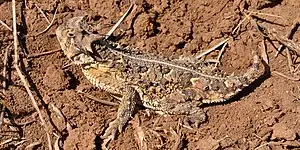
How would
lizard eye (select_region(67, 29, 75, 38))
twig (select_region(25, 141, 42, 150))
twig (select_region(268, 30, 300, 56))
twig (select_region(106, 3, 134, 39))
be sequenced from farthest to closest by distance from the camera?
twig (select_region(268, 30, 300, 56)) → twig (select_region(106, 3, 134, 39)) → twig (select_region(25, 141, 42, 150)) → lizard eye (select_region(67, 29, 75, 38))

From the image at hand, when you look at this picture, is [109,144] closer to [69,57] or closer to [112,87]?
[112,87]

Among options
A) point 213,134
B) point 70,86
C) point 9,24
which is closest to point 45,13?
point 9,24

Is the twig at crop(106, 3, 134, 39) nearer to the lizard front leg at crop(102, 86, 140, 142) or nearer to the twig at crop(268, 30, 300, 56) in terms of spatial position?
the lizard front leg at crop(102, 86, 140, 142)

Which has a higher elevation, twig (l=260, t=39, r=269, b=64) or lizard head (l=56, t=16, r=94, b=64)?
lizard head (l=56, t=16, r=94, b=64)

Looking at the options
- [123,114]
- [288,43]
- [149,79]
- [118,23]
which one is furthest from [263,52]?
[123,114]

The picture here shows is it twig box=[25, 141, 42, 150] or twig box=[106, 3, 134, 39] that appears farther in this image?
twig box=[106, 3, 134, 39]

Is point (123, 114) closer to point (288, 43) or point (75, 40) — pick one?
point (75, 40)

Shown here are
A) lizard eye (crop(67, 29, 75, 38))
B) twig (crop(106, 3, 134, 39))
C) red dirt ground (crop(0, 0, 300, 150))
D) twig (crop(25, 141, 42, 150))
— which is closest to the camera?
lizard eye (crop(67, 29, 75, 38))

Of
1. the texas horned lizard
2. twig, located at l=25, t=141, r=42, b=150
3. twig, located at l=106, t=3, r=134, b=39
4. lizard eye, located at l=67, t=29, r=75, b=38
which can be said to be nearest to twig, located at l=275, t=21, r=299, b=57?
the texas horned lizard
